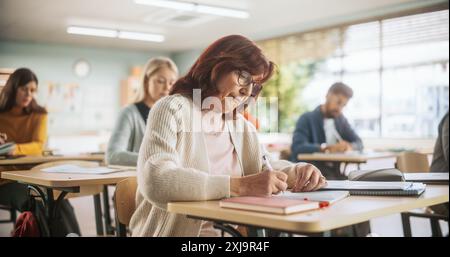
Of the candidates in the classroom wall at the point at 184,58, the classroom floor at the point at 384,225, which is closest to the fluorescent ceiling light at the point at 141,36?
the classroom wall at the point at 184,58

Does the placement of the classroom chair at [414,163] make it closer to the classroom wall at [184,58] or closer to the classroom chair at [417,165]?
the classroom chair at [417,165]

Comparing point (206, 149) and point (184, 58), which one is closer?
point (206, 149)

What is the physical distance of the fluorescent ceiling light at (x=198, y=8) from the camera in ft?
17.7

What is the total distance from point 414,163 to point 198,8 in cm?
385

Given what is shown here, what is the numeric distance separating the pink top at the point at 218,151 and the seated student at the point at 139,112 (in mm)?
1128

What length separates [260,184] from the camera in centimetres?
111

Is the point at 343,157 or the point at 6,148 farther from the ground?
the point at 6,148

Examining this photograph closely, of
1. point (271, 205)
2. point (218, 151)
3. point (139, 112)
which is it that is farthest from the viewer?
point (139, 112)

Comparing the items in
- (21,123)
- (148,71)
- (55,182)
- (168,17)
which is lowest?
(55,182)

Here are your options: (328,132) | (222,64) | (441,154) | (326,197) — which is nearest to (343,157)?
(328,132)

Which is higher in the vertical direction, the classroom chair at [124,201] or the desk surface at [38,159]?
the desk surface at [38,159]

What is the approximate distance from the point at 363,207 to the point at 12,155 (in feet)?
5.38

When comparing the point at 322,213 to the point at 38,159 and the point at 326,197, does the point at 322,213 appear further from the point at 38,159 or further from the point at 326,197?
the point at 38,159

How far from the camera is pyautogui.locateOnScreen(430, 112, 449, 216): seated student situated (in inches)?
87.1
